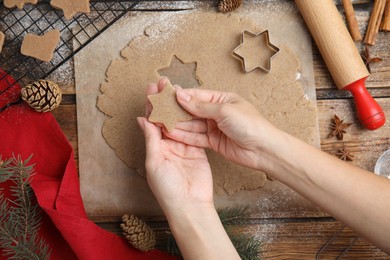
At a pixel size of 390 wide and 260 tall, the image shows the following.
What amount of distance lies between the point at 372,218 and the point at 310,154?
0.80 feet

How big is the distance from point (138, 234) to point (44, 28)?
2.50 feet

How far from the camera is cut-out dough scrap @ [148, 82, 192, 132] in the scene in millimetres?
1349

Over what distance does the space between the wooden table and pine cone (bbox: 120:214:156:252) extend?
0.09 meters

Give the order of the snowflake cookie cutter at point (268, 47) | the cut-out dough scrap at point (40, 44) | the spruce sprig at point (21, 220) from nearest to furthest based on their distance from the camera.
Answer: the spruce sprig at point (21, 220) < the cut-out dough scrap at point (40, 44) < the snowflake cookie cutter at point (268, 47)

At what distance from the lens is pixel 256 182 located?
1564 millimetres

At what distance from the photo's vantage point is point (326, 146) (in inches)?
62.9

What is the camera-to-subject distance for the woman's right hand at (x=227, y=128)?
1.30m

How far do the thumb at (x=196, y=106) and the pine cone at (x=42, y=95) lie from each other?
410 mm

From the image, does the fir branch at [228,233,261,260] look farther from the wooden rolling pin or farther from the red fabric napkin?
the wooden rolling pin

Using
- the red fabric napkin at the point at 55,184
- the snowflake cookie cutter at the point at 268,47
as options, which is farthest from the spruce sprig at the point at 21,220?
the snowflake cookie cutter at the point at 268,47

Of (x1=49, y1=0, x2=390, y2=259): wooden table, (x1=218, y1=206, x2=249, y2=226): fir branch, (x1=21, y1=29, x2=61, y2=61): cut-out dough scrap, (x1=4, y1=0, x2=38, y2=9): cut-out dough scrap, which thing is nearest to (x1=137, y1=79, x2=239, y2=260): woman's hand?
(x1=218, y1=206, x2=249, y2=226): fir branch

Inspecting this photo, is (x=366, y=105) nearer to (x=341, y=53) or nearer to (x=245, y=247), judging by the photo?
(x=341, y=53)

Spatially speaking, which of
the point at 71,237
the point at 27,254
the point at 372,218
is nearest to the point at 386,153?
the point at 372,218

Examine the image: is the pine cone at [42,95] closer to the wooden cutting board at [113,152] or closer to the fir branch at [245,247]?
the wooden cutting board at [113,152]
